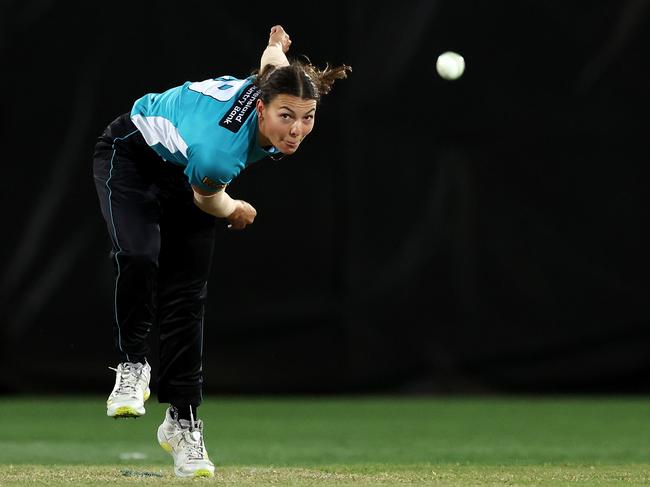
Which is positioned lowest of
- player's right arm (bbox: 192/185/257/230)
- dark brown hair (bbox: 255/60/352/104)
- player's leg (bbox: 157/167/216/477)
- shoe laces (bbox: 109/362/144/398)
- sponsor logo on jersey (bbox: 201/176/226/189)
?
shoe laces (bbox: 109/362/144/398)

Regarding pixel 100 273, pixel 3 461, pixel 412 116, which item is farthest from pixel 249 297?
pixel 3 461

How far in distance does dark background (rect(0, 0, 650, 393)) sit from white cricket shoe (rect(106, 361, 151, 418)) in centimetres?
406

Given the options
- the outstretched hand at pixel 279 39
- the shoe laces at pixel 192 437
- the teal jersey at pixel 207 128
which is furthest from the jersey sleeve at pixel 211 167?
the shoe laces at pixel 192 437

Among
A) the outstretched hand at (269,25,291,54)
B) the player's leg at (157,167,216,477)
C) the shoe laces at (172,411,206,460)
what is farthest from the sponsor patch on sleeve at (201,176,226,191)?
the shoe laces at (172,411,206,460)

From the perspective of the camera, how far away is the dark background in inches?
345

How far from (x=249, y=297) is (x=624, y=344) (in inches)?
105

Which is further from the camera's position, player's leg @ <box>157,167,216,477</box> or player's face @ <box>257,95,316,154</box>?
player's leg @ <box>157,167,216,477</box>

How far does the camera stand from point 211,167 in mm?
4324

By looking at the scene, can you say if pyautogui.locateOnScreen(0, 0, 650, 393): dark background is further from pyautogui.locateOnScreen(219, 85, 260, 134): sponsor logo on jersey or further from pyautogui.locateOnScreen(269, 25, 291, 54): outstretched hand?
pyautogui.locateOnScreen(219, 85, 260, 134): sponsor logo on jersey

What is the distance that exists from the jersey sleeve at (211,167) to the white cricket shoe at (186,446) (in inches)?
43.0

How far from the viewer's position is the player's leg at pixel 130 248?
459cm

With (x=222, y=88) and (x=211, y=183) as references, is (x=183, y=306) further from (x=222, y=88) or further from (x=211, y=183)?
(x=222, y=88)

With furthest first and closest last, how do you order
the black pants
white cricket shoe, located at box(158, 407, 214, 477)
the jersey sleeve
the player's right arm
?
white cricket shoe, located at box(158, 407, 214, 477) → the black pants → the player's right arm → the jersey sleeve

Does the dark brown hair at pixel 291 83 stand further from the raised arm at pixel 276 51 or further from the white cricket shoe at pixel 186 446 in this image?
the white cricket shoe at pixel 186 446
